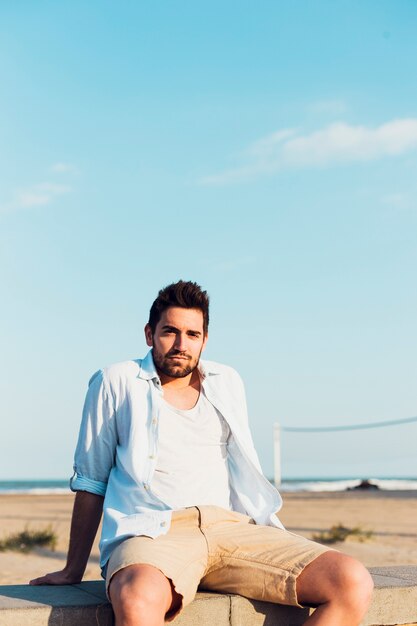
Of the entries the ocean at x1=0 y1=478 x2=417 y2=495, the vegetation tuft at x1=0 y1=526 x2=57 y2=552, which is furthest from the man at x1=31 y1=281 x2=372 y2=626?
the ocean at x1=0 y1=478 x2=417 y2=495

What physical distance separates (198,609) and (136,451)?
25.8 inches

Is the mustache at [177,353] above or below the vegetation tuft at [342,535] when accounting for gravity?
above

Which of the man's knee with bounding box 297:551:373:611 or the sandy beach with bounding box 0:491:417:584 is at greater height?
the man's knee with bounding box 297:551:373:611

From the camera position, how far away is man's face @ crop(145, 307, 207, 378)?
12.2 feet

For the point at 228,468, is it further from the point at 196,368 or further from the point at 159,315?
the point at 159,315

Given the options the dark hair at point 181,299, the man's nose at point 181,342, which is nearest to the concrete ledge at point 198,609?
the man's nose at point 181,342

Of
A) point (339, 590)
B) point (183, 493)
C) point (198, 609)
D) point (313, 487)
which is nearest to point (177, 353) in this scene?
point (183, 493)

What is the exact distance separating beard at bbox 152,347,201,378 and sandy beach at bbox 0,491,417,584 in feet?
16.6

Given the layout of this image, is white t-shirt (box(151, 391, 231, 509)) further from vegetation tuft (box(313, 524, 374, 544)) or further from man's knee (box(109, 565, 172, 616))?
vegetation tuft (box(313, 524, 374, 544))

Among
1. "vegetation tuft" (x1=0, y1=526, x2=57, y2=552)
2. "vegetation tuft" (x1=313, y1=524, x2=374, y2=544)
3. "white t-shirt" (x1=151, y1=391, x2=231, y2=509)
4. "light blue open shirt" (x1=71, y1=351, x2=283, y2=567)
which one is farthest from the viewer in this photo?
"vegetation tuft" (x1=313, y1=524, x2=374, y2=544)

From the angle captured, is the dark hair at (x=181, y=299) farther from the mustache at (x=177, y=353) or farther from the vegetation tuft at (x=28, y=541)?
the vegetation tuft at (x=28, y=541)

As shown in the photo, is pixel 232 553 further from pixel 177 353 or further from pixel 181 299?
pixel 181 299

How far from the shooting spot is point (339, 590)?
327 cm

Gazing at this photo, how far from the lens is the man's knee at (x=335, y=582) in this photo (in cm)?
325
